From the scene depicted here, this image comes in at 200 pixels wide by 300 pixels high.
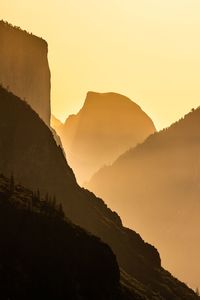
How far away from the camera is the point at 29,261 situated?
9525 cm

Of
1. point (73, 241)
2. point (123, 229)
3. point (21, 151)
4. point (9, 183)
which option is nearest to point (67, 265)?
point (73, 241)

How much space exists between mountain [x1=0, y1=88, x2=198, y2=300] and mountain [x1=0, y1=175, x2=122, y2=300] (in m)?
33.5

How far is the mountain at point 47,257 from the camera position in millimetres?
91562

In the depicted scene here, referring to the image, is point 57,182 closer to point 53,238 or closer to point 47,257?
point 53,238

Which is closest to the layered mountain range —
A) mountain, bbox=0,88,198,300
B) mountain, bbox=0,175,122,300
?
mountain, bbox=0,175,122,300

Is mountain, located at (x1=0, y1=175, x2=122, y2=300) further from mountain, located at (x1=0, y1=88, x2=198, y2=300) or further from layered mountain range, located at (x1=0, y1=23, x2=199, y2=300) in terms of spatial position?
mountain, located at (x1=0, y1=88, x2=198, y2=300)

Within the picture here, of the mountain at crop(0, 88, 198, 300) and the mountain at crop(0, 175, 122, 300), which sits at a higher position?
the mountain at crop(0, 88, 198, 300)

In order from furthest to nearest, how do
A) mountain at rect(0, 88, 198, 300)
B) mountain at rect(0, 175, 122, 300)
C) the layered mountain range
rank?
1. mountain at rect(0, 88, 198, 300)
2. the layered mountain range
3. mountain at rect(0, 175, 122, 300)

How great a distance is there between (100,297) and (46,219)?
43.9ft

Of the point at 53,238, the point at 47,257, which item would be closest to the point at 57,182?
the point at 53,238

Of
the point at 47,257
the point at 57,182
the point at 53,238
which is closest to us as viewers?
the point at 47,257

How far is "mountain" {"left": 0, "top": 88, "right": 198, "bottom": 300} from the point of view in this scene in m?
153

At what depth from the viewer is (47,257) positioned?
99.2 meters

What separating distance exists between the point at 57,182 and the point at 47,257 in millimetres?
64639
